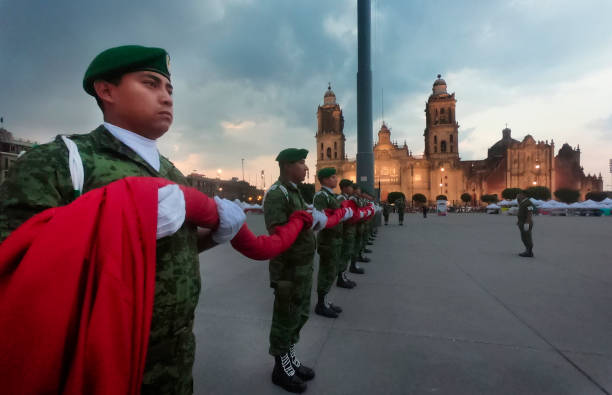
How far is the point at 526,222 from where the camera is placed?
26.3ft

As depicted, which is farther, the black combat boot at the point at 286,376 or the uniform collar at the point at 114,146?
the black combat boot at the point at 286,376

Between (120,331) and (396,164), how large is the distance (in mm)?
66611

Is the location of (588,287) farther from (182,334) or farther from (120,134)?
(120,134)

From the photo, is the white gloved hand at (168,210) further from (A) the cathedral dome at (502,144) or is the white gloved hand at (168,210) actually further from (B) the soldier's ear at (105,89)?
(A) the cathedral dome at (502,144)

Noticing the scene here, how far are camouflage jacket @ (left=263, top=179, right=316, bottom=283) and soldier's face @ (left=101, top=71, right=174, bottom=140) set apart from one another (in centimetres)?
155

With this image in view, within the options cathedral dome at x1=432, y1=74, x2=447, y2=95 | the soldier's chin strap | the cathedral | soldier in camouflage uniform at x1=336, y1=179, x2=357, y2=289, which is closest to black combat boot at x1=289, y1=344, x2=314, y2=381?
the soldier's chin strap

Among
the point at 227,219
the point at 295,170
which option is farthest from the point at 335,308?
the point at 227,219

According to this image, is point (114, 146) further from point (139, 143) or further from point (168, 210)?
point (168, 210)

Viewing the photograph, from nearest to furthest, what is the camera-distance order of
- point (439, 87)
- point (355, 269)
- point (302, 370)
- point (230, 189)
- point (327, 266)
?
1. point (302, 370)
2. point (327, 266)
3. point (355, 269)
4. point (439, 87)
5. point (230, 189)

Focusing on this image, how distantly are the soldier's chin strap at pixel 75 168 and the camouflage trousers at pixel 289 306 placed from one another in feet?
6.45

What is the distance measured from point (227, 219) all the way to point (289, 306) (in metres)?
1.64

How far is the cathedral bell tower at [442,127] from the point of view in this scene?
197 ft

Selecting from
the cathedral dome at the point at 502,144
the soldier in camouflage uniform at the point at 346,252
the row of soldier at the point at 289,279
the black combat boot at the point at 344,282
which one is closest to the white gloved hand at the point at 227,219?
the row of soldier at the point at 289,279

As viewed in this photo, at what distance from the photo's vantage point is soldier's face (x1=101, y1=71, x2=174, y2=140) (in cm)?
124
